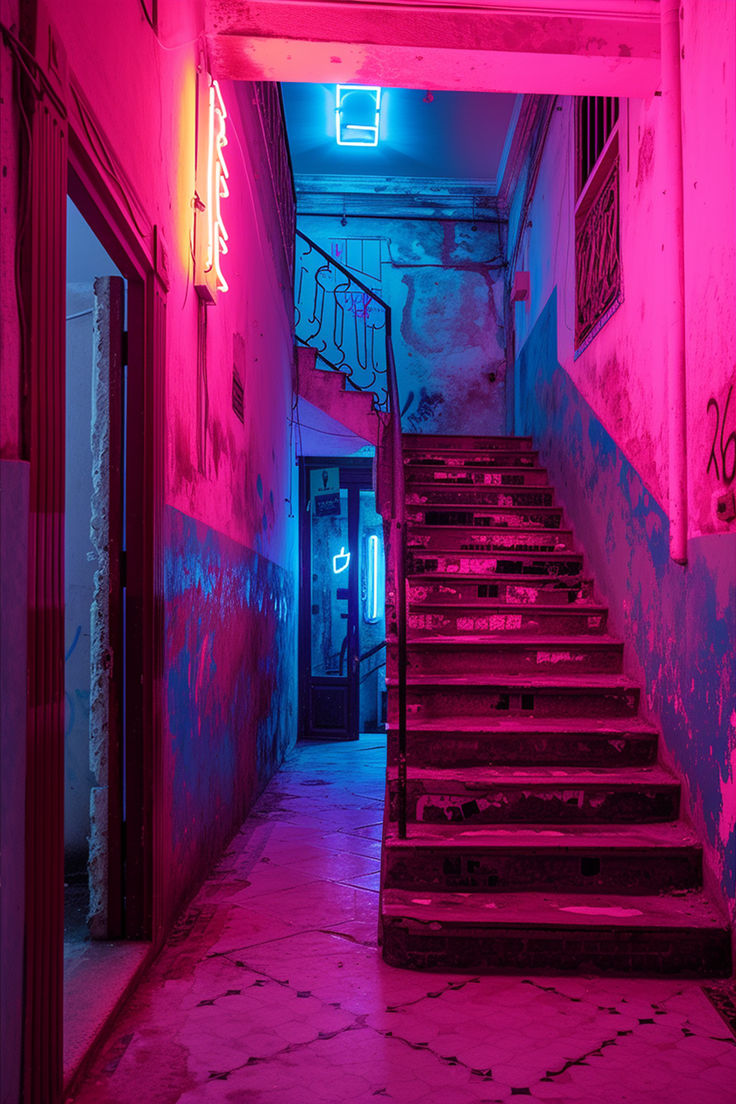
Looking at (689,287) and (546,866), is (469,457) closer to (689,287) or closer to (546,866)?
(689,287)

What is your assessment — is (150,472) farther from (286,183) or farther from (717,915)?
(286,183)

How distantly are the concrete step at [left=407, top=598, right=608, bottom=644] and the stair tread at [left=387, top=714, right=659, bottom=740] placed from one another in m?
0.73

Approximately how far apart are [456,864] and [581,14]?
3520 millimetres

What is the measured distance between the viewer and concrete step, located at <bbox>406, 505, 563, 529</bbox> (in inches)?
214

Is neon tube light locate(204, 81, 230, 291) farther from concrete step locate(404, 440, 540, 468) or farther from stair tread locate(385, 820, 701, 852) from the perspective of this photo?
concrete step locate(404, 440, 540, 468)

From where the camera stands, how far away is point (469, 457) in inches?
254

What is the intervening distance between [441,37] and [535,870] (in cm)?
342

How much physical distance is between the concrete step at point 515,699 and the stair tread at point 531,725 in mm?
31

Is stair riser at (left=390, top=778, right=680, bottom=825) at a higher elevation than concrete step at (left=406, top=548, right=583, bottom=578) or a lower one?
lower

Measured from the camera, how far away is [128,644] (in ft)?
8.93

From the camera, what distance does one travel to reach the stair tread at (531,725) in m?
3.55

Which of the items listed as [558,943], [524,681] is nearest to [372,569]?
[524,681]

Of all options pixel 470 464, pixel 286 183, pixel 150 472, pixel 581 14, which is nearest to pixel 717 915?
pixel 150 472

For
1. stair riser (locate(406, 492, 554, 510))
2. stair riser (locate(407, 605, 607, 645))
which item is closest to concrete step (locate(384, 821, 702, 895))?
stair riser (locate(407, 605, 607, 645))
